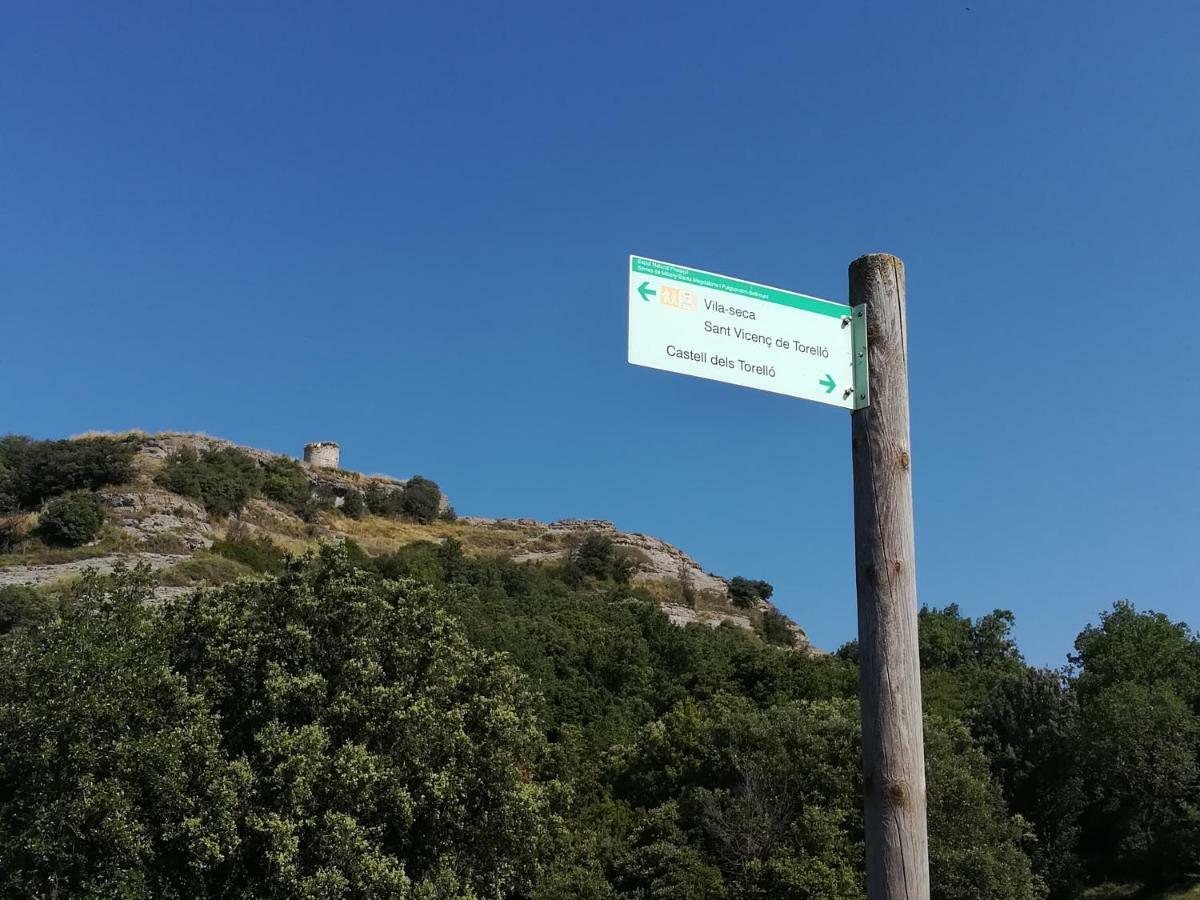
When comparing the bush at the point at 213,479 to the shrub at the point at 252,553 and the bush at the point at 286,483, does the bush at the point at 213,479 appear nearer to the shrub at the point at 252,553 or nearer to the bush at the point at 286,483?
the bush at the point at 286,483

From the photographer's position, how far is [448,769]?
1730 centimetres

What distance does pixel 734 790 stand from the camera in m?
23.4

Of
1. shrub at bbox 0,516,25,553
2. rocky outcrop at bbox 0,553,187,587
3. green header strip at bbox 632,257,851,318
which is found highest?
shrub at bbox 0,516,25,553

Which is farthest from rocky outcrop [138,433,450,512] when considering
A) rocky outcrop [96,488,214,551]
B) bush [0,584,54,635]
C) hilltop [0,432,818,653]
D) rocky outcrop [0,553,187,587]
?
bush [0,584,54,635]

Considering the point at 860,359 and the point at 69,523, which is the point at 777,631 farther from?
the point at 860,359

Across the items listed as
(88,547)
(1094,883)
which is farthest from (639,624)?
(88,547)

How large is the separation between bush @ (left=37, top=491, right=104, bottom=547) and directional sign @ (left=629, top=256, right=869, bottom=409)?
4233 cm

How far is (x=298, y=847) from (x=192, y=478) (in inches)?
1447

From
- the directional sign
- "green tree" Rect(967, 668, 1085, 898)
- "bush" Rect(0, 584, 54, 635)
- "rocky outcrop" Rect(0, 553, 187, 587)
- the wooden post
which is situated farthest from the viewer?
"rocky outcrop" Rect(0, 553, 187, 587)

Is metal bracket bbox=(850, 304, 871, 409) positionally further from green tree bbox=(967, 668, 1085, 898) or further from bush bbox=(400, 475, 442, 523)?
bush bbox=(400, 475, 442, 523)

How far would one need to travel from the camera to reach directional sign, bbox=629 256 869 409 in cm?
332

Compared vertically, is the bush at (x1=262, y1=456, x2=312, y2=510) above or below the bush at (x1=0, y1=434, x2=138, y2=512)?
above

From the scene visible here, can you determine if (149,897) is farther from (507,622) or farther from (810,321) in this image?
(507,622)

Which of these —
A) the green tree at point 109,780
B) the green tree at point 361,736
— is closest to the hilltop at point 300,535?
the green tree at point 361,736
